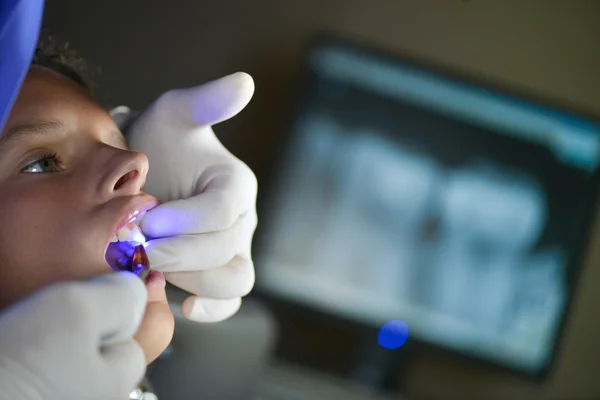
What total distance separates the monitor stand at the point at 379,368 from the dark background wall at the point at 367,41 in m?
0.03

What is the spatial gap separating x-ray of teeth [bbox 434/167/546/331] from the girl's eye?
24.0 inches

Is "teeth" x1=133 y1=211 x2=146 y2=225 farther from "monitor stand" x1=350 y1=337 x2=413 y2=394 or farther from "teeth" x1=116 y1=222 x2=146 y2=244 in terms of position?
"monitor stand" x1=350 y1=337 x2=413 y2=394

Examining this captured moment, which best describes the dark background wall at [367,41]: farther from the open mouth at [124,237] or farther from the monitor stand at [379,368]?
the open mouth at [124,237]

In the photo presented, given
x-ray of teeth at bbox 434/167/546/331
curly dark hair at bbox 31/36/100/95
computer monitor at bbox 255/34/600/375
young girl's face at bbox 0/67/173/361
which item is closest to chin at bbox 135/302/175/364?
young girl's face at bbox 0/67/173/361

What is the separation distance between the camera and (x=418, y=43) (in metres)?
0.85

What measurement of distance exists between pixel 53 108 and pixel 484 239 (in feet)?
2.16

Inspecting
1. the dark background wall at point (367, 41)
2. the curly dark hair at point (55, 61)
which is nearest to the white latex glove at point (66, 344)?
the curly dark hair at point (55, 61)

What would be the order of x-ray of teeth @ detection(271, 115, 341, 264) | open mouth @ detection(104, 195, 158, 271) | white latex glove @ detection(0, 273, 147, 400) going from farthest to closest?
x-ray of teeth @ detection(271, 115, 341, 264)
open mouth @ detection(104, 195, 158, 271)
white latex glove @ detection(0, 273, 147, 400)

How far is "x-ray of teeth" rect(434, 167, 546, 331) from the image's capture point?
0.89 meters

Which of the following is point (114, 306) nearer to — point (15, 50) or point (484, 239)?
point (15, 50)

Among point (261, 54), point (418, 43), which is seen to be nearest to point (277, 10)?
A: point (261, 54)

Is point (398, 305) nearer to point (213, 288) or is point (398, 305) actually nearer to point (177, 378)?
point (177, 378)

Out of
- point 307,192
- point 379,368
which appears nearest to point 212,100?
point 307,192

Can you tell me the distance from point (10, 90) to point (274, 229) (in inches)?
21.7
